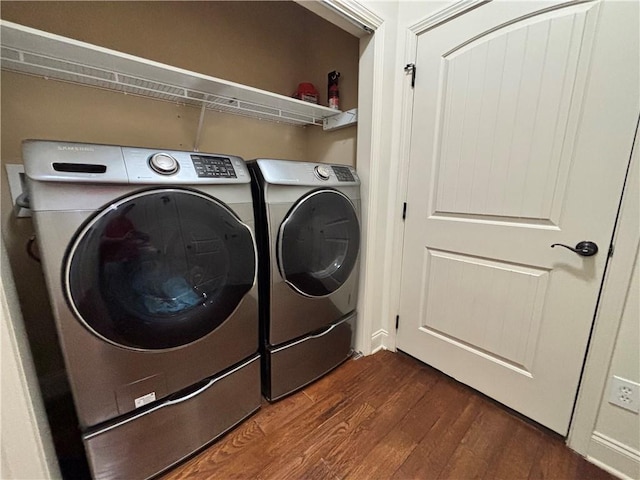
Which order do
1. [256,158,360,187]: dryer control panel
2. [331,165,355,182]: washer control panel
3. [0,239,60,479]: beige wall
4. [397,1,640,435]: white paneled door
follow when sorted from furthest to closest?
[331,165,355,182]: washer control panel
[256,158,360,187]: dryer control panel
[397,1,640,435]: white paneled door
[0,239,60,479]: beige wall

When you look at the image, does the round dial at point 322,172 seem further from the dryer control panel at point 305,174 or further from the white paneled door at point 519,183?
the white paneled door at point 519,183

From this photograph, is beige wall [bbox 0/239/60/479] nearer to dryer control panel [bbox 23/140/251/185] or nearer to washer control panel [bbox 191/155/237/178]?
dryer control panel [bbox 23/140/251/185]

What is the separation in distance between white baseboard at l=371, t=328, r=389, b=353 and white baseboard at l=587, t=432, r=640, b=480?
934 millimetres

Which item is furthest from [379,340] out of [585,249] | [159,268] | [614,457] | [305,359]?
[159,268]

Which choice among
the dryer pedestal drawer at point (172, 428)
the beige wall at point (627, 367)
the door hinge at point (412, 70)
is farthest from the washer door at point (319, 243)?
the beige wall at point (627, 367)

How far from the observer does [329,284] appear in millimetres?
1322

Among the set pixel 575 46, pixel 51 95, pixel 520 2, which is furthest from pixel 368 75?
pixel 51 95

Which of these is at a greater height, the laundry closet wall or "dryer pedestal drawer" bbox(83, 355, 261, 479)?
the laundry closet wall

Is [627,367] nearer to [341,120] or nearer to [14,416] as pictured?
[341,120]

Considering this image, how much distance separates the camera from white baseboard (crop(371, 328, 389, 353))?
5.40 feet

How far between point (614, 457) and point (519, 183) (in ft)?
3.49

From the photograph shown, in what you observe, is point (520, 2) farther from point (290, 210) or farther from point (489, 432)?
point (489, 432)

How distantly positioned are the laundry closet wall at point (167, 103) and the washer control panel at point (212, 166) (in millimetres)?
695

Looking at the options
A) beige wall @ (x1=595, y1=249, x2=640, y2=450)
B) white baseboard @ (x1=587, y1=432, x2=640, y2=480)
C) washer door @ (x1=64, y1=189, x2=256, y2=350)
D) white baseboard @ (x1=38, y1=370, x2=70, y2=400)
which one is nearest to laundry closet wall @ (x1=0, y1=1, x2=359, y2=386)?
white baseboard @ (x1=38, y1=370, x2=70, y2=400)
